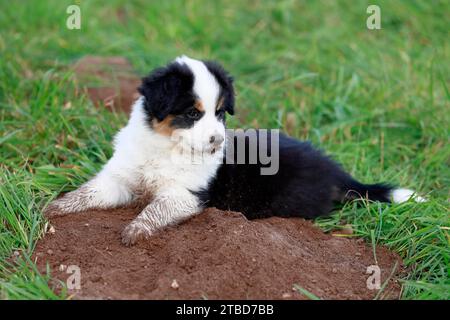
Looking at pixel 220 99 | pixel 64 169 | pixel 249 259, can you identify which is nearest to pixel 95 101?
pixel 64 169

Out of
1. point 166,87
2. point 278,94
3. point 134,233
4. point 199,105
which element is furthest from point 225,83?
point 278,94

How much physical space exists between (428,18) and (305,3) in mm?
1608

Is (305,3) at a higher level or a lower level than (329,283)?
higher

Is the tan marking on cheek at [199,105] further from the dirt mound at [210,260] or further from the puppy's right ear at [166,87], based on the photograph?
the dirt mound at [210,260]

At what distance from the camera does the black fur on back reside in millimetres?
4789

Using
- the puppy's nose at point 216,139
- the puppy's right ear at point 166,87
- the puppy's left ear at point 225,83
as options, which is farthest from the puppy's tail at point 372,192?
the puppy's right ear at point 166,87

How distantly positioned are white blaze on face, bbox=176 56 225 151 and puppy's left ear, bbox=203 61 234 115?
0.36ft

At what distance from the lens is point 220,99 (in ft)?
14.1

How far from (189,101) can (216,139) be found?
0.96 feet

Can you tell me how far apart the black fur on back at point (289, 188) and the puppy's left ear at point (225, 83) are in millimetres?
523

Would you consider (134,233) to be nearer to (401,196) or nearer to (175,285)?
(175,285)

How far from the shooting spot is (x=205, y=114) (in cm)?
421

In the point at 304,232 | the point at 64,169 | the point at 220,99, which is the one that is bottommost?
the point at 304,232
